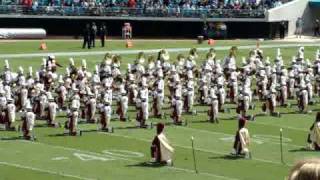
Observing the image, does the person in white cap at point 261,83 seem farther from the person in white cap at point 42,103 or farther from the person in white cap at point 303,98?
the person in white cap at point 42,103

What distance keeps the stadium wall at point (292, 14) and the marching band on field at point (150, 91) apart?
18.2 m

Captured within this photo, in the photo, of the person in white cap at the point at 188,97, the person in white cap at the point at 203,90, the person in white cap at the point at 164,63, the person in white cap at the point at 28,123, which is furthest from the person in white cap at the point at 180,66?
the person in white cap at the point at 28,123

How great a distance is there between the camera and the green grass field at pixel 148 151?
15.6m

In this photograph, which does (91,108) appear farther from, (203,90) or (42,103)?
(203,90)

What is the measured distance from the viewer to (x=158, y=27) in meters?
49.2

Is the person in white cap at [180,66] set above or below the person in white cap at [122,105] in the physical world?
above

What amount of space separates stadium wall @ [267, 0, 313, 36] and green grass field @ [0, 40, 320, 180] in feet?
77.9

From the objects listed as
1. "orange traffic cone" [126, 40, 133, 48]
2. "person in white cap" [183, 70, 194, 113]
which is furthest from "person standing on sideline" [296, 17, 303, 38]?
"person in white cap" [183, 70, 194, 113]

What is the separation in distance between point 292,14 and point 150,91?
27423 mm

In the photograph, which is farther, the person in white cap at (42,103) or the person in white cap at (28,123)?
the person in white cap at (42,103)

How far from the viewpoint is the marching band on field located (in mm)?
21172

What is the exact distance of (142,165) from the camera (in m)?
16.4

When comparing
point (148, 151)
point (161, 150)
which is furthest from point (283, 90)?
point (161, 150)

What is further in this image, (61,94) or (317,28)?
(317,28)
